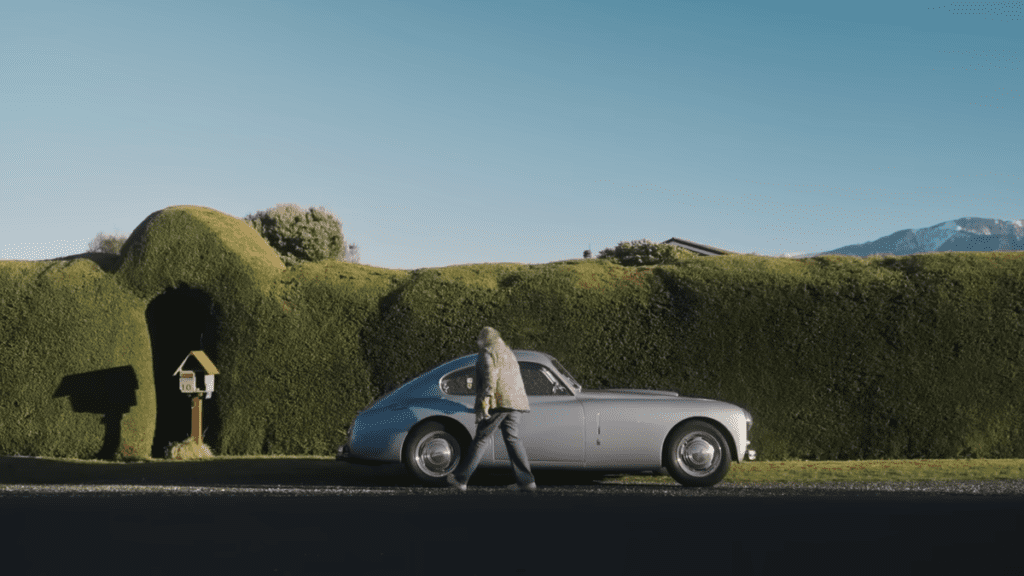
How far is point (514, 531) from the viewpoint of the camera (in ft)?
21.2

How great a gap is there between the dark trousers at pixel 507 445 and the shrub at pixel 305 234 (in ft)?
67.3

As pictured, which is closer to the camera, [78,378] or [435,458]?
[435,458]

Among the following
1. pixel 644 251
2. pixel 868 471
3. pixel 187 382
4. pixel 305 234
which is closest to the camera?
pixel 868 471

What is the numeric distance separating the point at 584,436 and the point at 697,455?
114 centimetres

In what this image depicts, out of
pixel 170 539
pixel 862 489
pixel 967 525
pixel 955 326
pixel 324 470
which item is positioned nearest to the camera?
pixel 170 539

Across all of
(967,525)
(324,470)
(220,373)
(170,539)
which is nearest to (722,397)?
(324,470)

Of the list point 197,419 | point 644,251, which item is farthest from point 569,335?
point 644,251

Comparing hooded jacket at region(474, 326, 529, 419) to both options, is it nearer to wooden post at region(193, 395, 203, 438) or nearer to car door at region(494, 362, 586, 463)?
car door at region(494, 362, 586, 463)

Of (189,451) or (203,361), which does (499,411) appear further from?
(189,451)

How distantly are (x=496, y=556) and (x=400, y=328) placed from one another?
8.16 meters

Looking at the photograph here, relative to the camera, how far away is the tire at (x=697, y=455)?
9281 millimetres

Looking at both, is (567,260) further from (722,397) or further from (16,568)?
(16,568)

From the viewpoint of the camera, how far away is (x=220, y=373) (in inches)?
545

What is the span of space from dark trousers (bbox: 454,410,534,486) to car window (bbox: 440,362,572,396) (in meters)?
0.73
